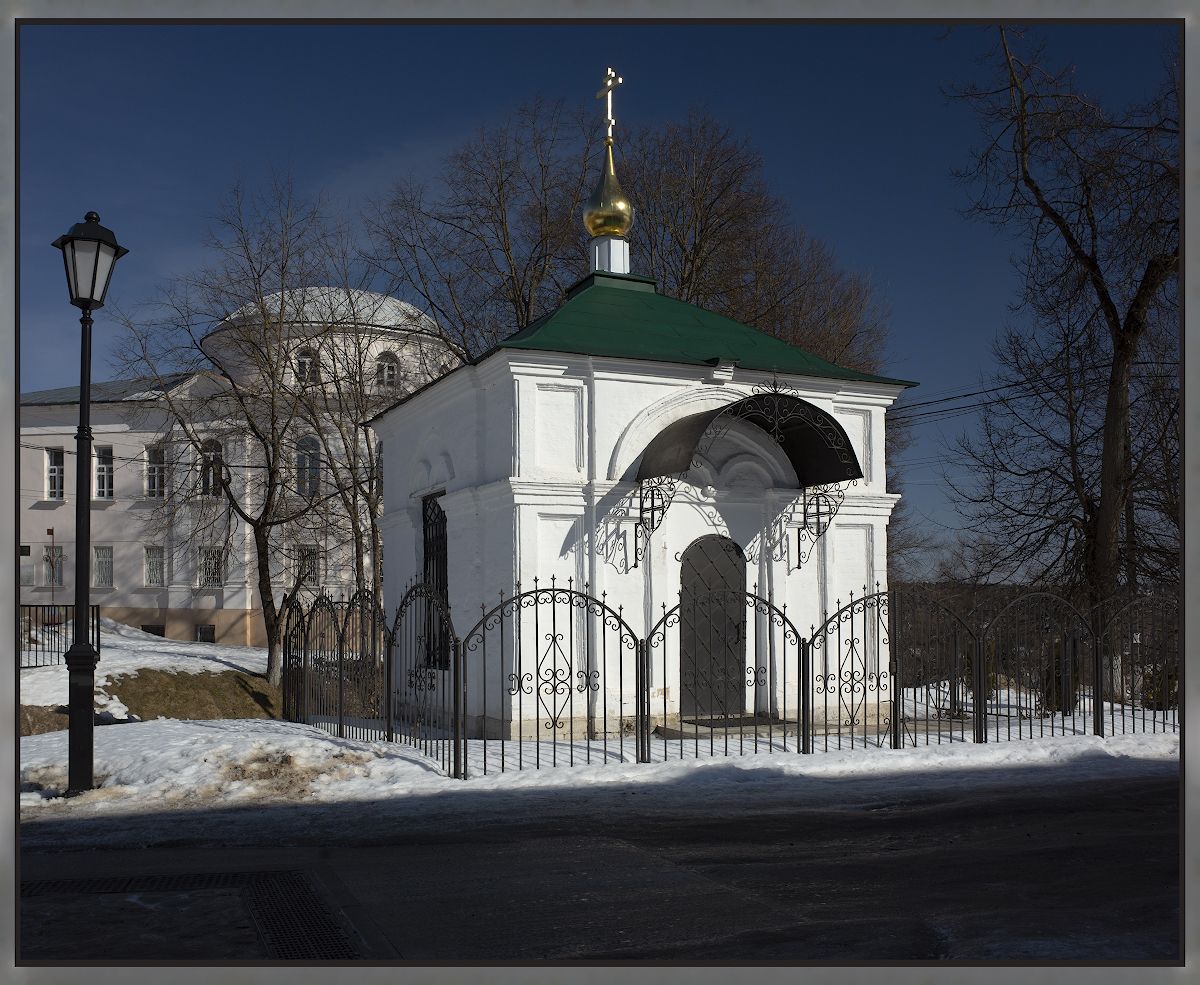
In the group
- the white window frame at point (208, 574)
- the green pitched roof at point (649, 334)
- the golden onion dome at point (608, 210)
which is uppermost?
the golden onion dome at point (608, 210)

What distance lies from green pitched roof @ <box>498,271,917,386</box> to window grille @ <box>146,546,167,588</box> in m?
26.7

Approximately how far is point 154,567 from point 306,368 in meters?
16.7

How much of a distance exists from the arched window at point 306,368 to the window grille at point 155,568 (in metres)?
16.0

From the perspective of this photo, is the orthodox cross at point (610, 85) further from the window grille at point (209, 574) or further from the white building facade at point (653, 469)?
the window grille at point (209, 574)

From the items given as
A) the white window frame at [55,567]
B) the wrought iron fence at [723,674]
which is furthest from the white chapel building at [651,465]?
the white window frame at [55,567]

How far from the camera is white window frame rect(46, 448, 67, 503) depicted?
1518 inches

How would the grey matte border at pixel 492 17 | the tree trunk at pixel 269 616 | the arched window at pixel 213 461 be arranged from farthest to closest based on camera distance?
1. the arched window at pixel 213 461
2. the tree trunk at pixel 269 616
3. the grey matte border at pixel 492 17

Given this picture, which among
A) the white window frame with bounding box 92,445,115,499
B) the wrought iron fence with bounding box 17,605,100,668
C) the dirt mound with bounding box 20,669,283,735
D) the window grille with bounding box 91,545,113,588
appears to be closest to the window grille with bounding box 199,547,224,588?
the window grille with bounding box 91,545,113,588

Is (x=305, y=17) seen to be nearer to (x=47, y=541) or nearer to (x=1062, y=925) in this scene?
(x=1062, y=925)

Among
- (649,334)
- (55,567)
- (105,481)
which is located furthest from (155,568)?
(649,334)

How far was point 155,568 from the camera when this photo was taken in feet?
125

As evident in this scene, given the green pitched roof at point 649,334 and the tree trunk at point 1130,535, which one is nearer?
the green pitched roof at point 649,334

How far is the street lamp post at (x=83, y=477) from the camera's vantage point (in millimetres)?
8906

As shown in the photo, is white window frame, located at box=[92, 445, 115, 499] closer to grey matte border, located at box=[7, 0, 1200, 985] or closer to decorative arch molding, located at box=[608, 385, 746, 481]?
decorative arch molding, located at box=[608, 385, 746, 481]
